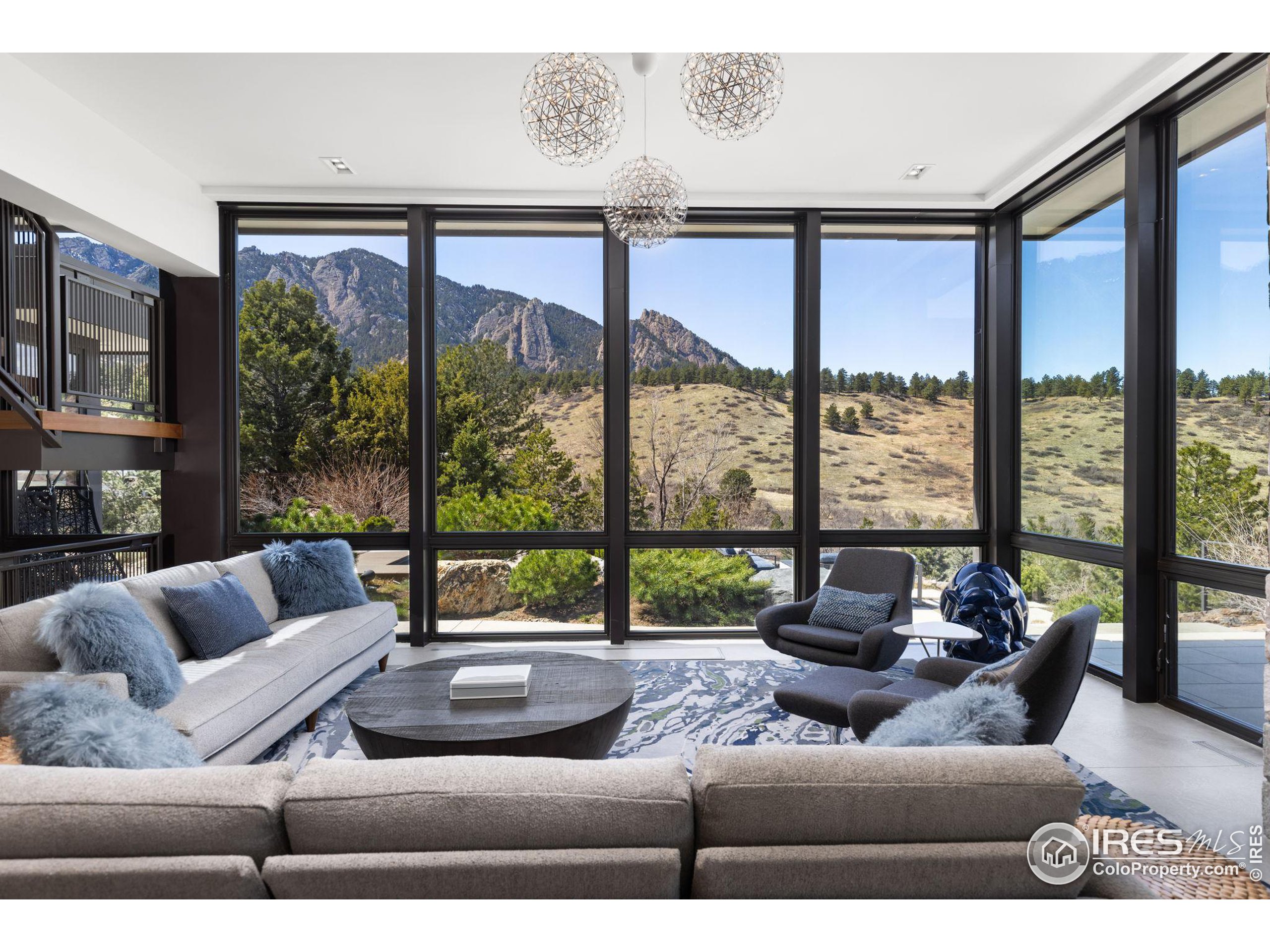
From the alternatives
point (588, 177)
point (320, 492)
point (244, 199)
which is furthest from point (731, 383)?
point (244, 199)

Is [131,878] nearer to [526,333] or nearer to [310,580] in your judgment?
[310,580]

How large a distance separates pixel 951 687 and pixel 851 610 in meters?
1.12

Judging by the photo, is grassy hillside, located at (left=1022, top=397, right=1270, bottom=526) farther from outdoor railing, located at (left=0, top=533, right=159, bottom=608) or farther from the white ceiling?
outdoor railing, located at (left=0, top=533, right=159, bottom=608)

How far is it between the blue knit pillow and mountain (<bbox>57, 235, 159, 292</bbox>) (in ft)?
17.7

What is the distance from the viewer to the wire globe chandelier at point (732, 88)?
8.53 feet

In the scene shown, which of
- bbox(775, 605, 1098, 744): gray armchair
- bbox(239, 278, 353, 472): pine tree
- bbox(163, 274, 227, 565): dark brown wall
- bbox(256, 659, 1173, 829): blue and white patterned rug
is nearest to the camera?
bbox(775, 605, 1098, 744): gray armchair

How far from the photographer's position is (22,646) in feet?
8.33

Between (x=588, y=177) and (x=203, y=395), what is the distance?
326 centimetres

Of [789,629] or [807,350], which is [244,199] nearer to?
[807,350]

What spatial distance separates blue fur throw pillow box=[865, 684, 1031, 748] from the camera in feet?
5.09

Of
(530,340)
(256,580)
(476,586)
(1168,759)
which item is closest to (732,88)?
(530,340)

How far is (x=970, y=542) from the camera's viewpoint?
5332 millimetres

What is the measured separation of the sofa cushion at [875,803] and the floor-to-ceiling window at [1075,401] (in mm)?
3264

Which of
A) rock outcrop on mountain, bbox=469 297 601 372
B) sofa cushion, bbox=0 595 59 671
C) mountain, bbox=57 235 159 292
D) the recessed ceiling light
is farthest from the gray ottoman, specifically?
mountain, bbox=57 235 159 292
